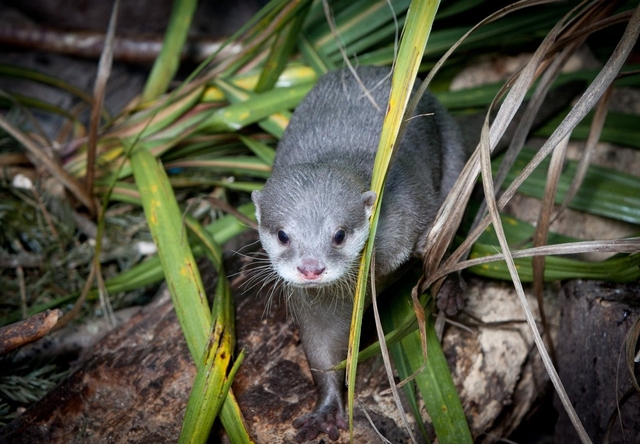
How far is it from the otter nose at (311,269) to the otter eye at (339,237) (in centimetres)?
11

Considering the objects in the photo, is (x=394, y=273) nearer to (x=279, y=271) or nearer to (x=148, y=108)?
(x=279, y=271)

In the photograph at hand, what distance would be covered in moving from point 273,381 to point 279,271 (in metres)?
0.56

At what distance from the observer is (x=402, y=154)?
8.74 feet

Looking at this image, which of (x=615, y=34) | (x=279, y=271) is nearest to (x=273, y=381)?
(x=279, y=271)

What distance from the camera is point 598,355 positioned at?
2.55 m

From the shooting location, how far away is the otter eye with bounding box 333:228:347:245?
214 cm

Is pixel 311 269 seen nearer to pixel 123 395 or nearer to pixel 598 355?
pixel 123 395

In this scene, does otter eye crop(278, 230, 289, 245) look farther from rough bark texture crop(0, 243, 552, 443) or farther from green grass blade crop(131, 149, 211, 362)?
rough bark texture crop(0, 243, 552, 443)

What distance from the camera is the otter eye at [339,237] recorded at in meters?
2.14

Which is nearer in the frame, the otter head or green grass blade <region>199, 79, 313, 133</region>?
the otter head

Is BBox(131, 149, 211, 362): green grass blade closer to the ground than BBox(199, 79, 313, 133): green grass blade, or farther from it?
closer to the ground

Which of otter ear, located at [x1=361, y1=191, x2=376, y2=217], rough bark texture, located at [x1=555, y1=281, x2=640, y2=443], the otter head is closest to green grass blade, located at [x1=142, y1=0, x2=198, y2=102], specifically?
the otter head

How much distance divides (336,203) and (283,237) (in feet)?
0.68

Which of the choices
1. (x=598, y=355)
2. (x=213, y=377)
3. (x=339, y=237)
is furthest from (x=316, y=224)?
(x=598, y=355)
